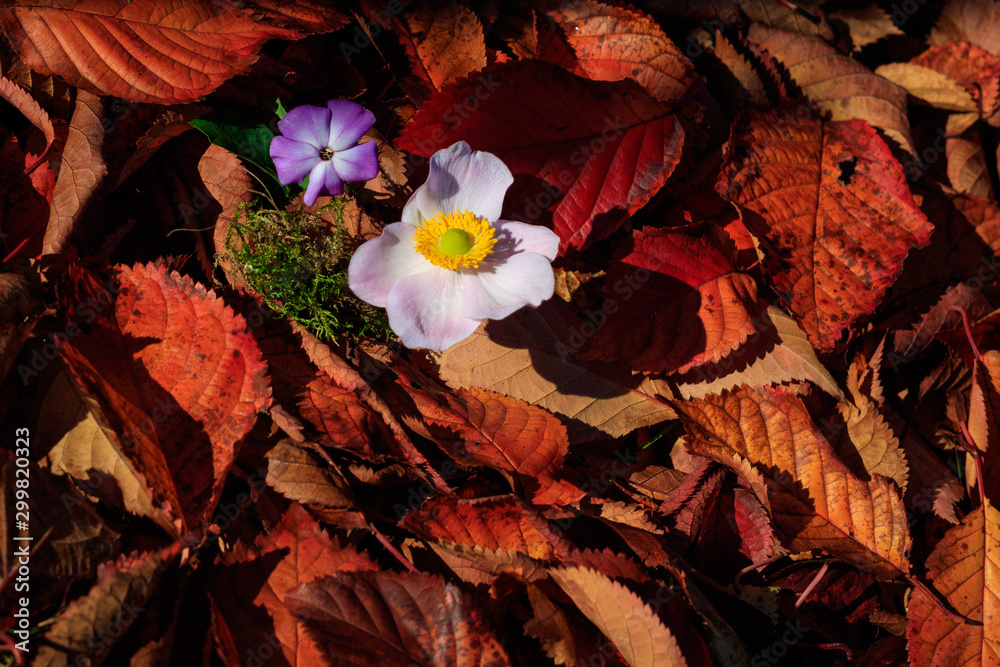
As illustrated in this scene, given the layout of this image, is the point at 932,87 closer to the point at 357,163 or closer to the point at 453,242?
the point at 453,242

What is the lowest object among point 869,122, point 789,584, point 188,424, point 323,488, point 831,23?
point 789,584

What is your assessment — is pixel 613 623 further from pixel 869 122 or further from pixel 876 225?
pixel 869 122

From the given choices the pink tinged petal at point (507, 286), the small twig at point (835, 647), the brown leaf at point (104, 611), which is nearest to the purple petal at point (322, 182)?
the pink tinged petal at point (507, 286)

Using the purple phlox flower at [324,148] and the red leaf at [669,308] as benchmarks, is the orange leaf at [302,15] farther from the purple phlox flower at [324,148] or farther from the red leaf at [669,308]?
the red leaf at [669,308]

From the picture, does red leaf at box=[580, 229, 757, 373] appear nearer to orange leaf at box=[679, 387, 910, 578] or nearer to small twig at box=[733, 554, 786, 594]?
orange leaf at box=[679, 387, 910, 578]

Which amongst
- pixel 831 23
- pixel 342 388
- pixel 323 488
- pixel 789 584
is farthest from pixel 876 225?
pixel 323 488

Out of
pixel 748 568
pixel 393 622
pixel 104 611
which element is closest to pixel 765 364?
pixel 748 568

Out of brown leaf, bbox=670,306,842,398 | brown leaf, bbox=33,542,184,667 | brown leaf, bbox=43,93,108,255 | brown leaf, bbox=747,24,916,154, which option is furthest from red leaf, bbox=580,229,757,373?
brown leaf, bbox=43,93,108,255
